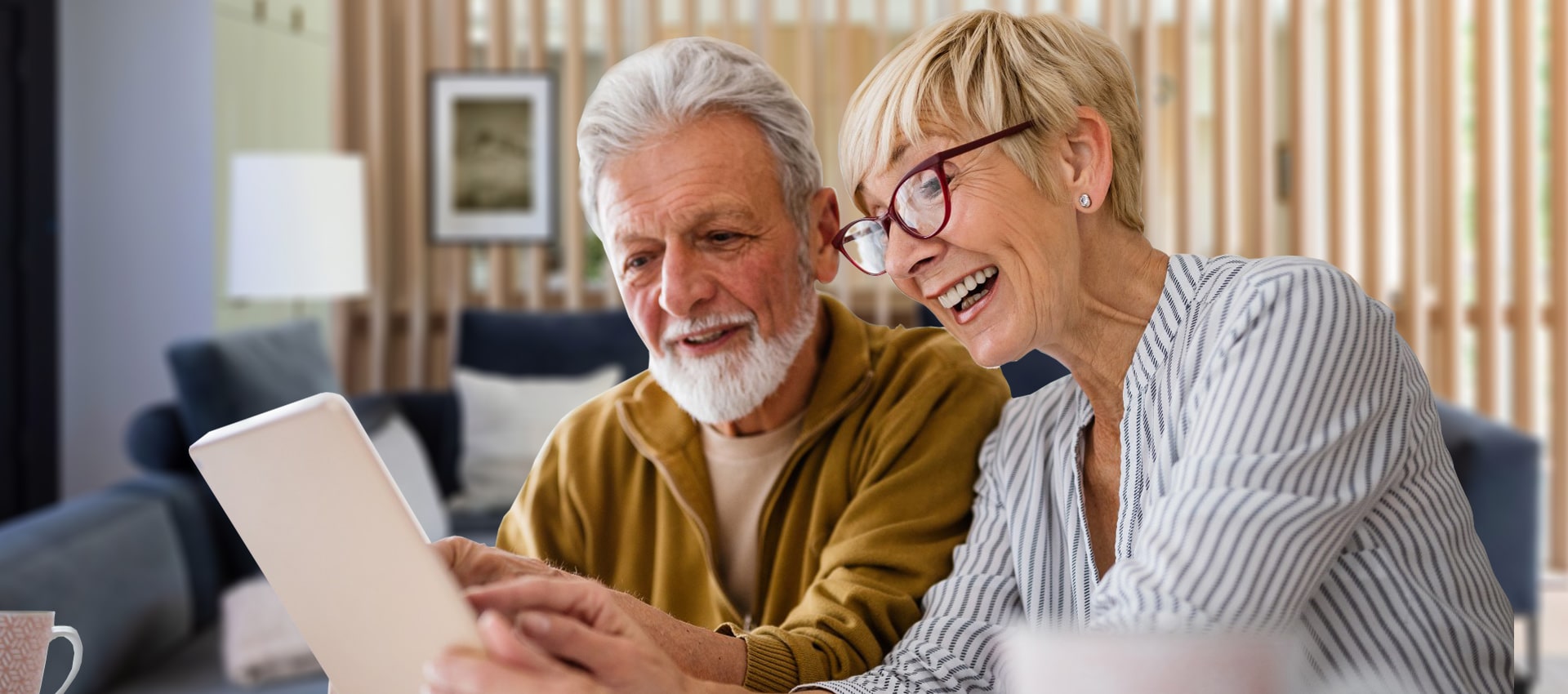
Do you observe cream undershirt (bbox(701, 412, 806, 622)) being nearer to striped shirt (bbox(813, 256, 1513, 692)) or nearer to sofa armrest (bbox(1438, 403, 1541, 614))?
striped shirt (bbox(813, 256, 1513, 692))

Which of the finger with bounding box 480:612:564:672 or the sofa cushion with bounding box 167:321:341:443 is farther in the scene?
the sofa cushion with bounding box 167:321:341:443

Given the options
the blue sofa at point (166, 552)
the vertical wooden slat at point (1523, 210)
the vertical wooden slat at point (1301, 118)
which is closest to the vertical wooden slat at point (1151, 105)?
the vertical wooden slat at point (1301, 118)

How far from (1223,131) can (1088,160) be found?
4.13 m

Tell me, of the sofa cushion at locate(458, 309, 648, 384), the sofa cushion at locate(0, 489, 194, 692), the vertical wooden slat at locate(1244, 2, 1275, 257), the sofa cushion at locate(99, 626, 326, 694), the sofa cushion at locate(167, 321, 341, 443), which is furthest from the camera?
the vertical wooden slat at locate(1244, 2, 1275, 257)

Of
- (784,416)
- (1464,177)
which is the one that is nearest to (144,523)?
(784,416)

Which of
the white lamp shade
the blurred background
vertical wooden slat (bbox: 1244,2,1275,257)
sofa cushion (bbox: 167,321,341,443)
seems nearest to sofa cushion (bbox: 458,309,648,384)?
the blurred background

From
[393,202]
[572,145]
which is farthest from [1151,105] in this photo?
[393,202]

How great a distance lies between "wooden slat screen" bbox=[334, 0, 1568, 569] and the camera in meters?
4.91

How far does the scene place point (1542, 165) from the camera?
199 inches

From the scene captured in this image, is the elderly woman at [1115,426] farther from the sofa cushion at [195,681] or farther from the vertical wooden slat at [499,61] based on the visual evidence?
the vertical wooden slat at [499,61]

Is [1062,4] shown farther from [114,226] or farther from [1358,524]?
[1358,524]

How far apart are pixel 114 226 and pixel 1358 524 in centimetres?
477

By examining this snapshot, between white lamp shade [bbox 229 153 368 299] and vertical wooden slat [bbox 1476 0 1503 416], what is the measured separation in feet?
13.6

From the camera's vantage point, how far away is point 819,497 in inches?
53.5
